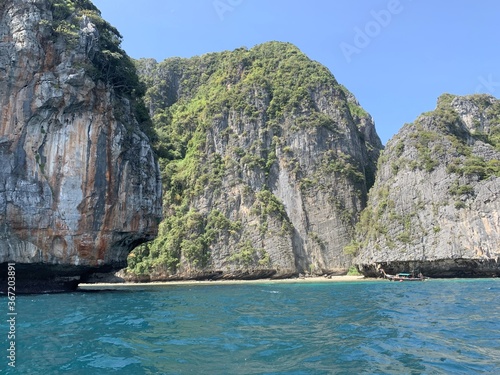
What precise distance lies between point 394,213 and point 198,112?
48.0m

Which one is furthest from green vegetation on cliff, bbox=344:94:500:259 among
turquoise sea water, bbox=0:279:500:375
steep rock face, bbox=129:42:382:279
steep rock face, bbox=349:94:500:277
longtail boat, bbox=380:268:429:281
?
turquoise sea water, bbox=0:279:500:375

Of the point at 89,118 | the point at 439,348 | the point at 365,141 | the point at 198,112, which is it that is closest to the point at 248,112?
the point at 198,112

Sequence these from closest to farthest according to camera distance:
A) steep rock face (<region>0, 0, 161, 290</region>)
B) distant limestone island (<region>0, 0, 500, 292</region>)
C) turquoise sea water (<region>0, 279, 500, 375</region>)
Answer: turquoise sea water (<region>0, 279, 500, 375</region>) < steep rock face (<region>0, 0, 161, 290</region>) < distant limestone island (<region>0, 0, 500, 292</region>)

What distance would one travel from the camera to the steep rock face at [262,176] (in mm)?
64750

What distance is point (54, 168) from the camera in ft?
100

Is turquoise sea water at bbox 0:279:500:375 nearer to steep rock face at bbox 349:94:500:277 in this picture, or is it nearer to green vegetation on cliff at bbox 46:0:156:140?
green vegetation on cliff at bbox 46:0:156:140

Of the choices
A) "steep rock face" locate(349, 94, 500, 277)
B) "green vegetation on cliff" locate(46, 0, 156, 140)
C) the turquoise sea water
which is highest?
"green vegetation on cliff" locate(46, 0, 156, 140)

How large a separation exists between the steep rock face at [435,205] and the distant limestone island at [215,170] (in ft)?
0.68

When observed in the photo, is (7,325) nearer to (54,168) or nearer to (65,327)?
(65,327)

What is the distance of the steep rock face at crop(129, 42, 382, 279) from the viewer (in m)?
64.8

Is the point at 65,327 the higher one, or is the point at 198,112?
the point at 198,112

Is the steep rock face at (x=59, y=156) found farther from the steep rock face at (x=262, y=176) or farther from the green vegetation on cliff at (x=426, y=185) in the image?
the green vegetation on cliff at (x=426, y=185)

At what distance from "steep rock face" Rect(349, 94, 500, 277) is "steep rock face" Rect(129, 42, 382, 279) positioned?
7.72m

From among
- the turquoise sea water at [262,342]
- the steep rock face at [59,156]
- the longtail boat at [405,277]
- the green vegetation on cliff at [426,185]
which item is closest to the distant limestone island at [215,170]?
the steep rock face at [59,156]
